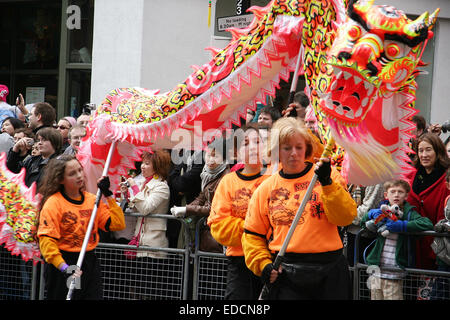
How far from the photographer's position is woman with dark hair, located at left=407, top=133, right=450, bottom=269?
197 inches

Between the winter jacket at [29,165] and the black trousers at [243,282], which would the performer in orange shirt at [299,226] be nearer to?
the black trousers at [243,282]

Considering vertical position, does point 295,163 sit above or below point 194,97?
below

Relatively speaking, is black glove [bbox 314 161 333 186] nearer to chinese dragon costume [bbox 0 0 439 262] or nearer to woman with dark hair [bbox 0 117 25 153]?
chinese dragon costume [bbox 0 0 439 262]

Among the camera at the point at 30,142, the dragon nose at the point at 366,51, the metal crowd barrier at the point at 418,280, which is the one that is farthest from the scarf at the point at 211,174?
the dragon nose at the point at 366,51

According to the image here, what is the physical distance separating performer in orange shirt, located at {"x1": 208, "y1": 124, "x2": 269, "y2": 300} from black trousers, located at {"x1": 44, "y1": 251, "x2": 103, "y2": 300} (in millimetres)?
1028

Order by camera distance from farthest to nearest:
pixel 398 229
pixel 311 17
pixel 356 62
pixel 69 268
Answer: pixel 398 229 → pixel 69 268 → pixel 311 17 → pixel 356 62

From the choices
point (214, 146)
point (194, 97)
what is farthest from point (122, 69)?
point (194, 97)

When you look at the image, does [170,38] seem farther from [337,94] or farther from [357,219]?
[337,94]

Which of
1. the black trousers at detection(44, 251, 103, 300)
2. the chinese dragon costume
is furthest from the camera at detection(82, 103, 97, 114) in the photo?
the black trousers at detection(44, 251, 103, 300)

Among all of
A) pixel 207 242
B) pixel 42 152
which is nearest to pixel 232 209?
pixel 207 242

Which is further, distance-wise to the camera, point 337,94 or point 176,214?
point 176,214

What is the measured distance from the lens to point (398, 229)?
4.85m

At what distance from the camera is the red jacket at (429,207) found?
4996 millimetres

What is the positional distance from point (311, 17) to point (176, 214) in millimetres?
2100
